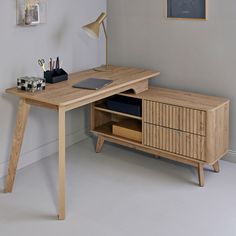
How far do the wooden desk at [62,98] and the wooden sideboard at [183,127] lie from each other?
0.50 feet

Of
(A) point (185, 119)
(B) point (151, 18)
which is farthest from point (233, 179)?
(B) point (151, 18)

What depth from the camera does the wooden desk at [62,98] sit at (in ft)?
8.16

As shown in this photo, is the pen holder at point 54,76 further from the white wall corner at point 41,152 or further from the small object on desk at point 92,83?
the white wall corner at point 41,152

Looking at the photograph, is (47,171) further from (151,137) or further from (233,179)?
(233,179)

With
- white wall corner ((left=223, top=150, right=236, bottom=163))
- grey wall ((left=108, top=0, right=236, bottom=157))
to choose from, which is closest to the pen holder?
grey wall ((left=108, top=0, right=236, bottom=157))

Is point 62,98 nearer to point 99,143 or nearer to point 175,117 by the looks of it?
point 175,117

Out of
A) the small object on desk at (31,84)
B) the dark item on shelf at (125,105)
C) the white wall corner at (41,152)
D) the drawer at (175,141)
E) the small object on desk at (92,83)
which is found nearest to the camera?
the small object on desk at (31,84)

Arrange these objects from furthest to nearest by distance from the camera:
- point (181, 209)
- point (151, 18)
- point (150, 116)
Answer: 1. point (151, 18)
2. point (150, 116)
3. point (181, 209)

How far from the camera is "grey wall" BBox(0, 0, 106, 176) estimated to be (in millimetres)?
2939

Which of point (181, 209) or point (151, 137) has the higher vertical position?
point (151, 137)

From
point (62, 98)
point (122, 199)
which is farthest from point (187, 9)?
point (122, 199)

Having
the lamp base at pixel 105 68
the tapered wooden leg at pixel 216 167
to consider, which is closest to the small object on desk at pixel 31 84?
the lamp base at pixel 105 68

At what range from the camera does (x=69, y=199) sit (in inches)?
109

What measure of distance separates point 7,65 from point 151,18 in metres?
1.24
